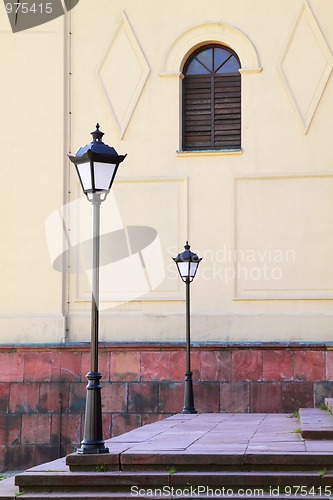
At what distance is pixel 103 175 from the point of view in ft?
37.1

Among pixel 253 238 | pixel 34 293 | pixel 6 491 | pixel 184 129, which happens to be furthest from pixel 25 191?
pixel 6 491

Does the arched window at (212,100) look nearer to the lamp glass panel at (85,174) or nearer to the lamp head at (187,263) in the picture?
the lamp head at (187,263)

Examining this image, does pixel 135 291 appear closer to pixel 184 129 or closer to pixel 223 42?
pixel 184 129

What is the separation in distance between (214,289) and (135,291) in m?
1.61

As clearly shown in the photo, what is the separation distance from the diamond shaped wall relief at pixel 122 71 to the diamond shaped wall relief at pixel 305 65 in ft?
9.79

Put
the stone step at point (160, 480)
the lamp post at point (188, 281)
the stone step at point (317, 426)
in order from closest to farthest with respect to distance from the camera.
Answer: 1. the stone step at point (160, 480)
2. the stone step at point (317, 426)
3. the lamp post at point (188, 281)

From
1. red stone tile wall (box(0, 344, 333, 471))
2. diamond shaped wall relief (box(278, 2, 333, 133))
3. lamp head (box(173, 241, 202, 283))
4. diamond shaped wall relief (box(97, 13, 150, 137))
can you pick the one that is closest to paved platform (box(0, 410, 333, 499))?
lamp head (box(173, 241, 202, 283))

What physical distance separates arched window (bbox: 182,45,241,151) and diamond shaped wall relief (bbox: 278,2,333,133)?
111 centimetres

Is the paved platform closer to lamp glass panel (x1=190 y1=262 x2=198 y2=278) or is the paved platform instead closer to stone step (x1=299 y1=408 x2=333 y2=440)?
stone step (x1=299 y1=408 x2=333 y2=440)

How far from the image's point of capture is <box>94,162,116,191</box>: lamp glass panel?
11.2 m

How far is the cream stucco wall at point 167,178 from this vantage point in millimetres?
20594

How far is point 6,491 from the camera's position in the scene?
1023cm

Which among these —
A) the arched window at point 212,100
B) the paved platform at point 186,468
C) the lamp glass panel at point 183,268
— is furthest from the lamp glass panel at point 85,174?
the arched window at point 212,100

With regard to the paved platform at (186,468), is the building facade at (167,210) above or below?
above
